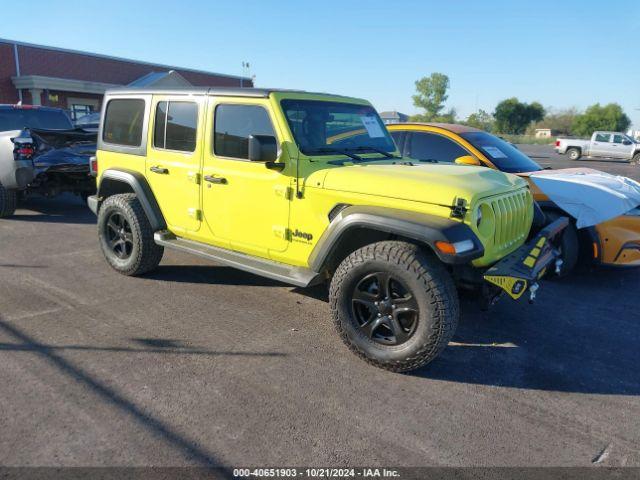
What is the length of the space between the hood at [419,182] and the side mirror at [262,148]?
1.30 feet

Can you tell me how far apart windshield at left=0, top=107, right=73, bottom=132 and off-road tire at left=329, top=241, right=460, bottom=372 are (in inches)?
306

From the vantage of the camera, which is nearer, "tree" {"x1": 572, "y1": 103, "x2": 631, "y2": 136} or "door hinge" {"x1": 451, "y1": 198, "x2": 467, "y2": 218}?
"door hinge" {"x1": 451, "y1": 198, "x2": 467, "y2": 218}

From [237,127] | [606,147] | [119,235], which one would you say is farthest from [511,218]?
[606,147]

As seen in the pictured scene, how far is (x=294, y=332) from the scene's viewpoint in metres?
4.00

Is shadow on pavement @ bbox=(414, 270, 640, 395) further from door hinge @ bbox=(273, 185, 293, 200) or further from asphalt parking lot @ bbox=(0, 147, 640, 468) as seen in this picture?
door hinge @ bbox=(273, 185, 293, 200)

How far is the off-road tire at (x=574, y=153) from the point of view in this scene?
29.0 metres

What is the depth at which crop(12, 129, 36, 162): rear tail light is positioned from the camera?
24.7 feet

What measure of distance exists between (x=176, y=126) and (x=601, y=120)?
96.2 metres

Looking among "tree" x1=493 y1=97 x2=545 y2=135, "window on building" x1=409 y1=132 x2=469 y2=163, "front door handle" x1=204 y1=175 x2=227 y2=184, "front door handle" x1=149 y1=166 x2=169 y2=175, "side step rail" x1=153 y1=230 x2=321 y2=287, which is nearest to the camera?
"side step rail" x1=153 y1=230 x2=321 y2=287

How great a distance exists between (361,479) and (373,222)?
1583mm

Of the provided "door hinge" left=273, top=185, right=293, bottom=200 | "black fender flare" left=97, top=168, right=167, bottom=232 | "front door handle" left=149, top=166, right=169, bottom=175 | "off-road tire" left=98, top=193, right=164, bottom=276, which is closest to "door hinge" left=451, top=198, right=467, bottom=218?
"door hinge" left=273, top=185, right=293, bottom=200

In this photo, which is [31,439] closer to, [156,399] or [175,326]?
[156,399]

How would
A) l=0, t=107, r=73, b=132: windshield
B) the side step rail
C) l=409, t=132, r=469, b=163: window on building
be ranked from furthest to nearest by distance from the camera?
l=0, t=107, r=73, b=132: windshield < l=409, t=132, r=469, b=163: window on building < the side step rail

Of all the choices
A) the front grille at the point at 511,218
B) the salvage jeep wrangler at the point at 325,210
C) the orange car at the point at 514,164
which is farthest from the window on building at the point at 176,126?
the front grille at the point at 511,218
